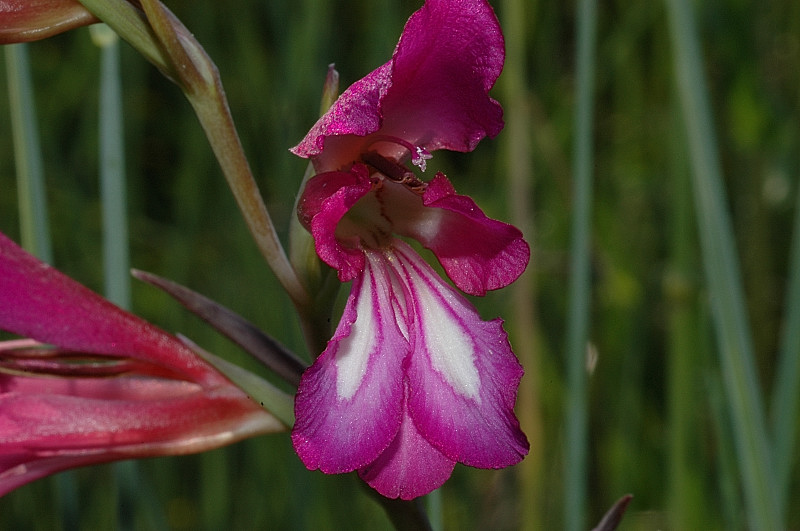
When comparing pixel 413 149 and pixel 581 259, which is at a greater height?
pixel 413 149

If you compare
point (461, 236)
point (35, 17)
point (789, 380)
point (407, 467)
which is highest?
point (35, 17)

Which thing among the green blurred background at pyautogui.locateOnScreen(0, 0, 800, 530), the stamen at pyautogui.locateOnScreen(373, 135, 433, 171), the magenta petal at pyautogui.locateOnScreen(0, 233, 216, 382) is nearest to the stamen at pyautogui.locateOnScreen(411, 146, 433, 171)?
the stamen at pyautogui.locateOnScreen(373, 135, 433, 171)

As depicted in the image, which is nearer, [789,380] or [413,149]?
[413,149]

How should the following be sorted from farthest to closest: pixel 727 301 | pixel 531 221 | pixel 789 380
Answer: pixel 531 221 < pixel 789 380 < pixel 727 301

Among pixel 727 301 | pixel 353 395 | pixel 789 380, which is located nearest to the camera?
pixel 353 395

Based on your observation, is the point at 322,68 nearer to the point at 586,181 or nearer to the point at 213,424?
the point at 586,181

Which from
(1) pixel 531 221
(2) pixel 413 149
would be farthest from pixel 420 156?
(1) pixel 531 221

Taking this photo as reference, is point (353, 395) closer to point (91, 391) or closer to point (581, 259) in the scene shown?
point (91, 391)

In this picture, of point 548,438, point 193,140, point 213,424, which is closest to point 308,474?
point 213,424
